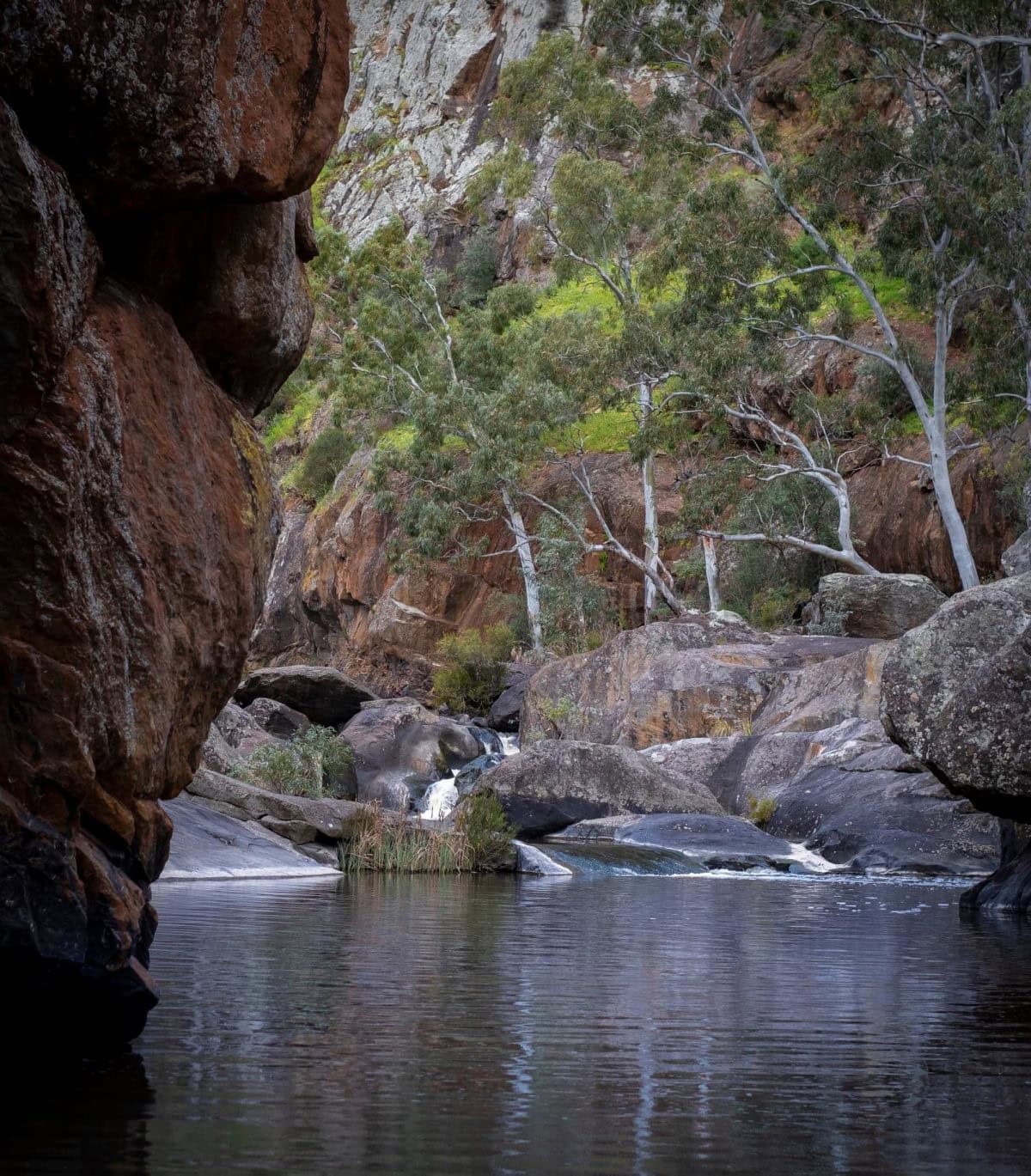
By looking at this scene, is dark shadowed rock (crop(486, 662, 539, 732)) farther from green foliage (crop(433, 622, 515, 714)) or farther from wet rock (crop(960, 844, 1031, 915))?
wet rock (crop(960, 844, 1031, 915))

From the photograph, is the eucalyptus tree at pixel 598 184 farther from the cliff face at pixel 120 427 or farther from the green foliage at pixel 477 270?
the cliff face at pixel 120 427

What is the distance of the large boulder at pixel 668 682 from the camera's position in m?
31.8

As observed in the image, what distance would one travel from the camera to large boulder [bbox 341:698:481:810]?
103ft

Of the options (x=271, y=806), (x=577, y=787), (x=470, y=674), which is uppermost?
(x=470, y=674)

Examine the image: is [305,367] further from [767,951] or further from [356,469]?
[767,951]

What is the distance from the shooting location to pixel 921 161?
2938 cm

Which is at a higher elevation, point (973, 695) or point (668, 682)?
point (668, 682)

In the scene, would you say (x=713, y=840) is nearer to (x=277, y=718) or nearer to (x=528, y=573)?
(x=277, y=718)

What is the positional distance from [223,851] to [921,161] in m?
20.7

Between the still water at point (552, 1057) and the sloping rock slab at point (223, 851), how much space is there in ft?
15.0

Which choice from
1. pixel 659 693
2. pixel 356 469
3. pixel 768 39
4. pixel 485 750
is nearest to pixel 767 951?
pixel 659 693

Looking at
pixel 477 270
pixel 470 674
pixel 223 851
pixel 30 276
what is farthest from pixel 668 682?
pixel 477 270

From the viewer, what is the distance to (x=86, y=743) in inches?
218

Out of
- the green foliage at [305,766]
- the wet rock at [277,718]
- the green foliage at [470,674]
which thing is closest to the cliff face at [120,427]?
the green foliage at [305,766]
